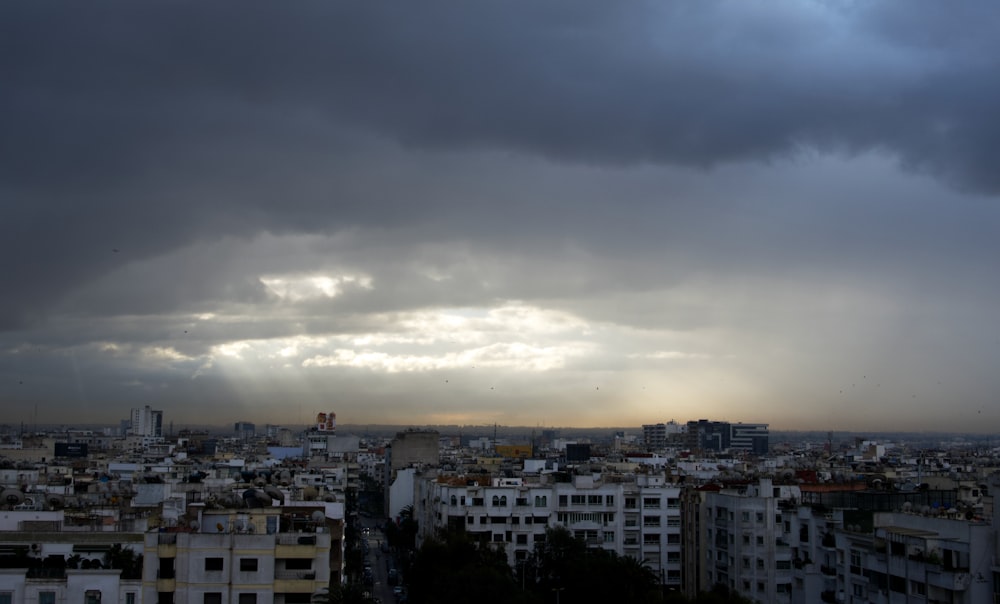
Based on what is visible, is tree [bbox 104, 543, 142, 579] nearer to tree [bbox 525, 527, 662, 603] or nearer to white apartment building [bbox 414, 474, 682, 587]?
tree [bbox 525, 527, 662, 603]

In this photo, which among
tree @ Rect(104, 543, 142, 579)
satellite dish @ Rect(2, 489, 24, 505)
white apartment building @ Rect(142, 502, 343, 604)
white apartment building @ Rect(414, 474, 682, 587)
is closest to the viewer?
white apartment building @ Rect(142, 502, 343, 604)

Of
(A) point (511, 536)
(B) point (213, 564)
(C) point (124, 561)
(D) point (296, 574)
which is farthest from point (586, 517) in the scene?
(C) point (124, 561)

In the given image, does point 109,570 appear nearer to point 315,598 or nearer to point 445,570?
point 315,598

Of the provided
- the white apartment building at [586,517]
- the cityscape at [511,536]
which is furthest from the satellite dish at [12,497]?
the white apartment building at [586,517]

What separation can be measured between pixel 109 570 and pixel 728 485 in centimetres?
5287

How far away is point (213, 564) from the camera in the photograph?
38.3 m

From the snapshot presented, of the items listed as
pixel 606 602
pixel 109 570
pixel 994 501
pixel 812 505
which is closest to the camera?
pixel 109 570

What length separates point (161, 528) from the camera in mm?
41031

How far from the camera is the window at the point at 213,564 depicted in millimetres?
38219

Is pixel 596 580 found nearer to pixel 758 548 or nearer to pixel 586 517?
pixel 758 548

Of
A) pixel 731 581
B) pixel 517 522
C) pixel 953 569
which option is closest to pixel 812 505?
pixel 731 581

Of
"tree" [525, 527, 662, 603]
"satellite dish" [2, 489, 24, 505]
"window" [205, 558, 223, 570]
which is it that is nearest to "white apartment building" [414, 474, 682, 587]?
"tree" [525, 527, 662, 603]

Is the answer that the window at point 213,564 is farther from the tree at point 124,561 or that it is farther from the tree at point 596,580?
the tree at point 596,580

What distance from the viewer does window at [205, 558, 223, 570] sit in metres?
Answer: 38.2
